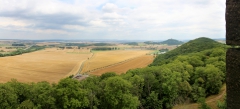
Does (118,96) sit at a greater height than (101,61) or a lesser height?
greater

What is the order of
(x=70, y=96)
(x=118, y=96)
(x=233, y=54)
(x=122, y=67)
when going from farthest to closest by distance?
(x=122, y=67), (x=118, y=96), (x=70, y=96), (x=233, y=54)

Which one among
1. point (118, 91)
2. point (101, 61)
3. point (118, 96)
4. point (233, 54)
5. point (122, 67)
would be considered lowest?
point (122, 67)

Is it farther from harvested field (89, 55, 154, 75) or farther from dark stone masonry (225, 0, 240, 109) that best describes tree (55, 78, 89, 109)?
harvested field (89, 55, 154, 75)

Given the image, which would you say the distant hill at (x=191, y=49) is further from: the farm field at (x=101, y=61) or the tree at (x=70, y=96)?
the tree at (x=70, y=96)

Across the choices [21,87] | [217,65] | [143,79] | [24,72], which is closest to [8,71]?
[24,72]

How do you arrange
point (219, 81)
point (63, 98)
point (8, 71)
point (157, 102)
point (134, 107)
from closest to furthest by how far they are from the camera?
1. point (63, 98)
2. point (134, 107)
3. point (157, 102)
4. point (219, 81)
5. point (8, 71)

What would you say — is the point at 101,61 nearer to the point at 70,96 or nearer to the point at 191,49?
the point at 191,49

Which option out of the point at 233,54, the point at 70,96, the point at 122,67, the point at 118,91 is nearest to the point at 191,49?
the point at 122,67

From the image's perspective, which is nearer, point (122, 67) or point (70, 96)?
point (70, 96)

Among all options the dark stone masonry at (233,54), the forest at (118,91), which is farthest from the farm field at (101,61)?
the dark stone masonry at (233,54)

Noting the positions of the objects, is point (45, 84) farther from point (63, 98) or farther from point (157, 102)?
point (157, 102)

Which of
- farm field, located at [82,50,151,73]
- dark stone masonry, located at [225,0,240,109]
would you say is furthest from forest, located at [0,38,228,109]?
farm field, located at [82,50,151,73]
